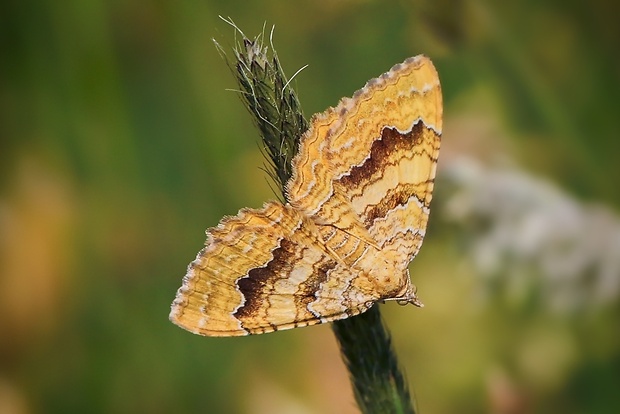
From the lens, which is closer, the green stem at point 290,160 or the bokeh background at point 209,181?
the green stem at point 290,160

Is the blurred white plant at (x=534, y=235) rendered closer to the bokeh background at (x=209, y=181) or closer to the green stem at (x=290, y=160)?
the bokeh background at (x=209, y=181)

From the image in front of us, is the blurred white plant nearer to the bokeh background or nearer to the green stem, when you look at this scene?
the bokeh background

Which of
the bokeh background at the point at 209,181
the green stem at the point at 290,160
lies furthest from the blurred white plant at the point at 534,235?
the green stem at the point at 290,160

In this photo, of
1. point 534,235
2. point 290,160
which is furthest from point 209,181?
point 290,160

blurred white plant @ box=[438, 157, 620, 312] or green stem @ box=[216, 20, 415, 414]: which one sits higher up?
blurred white plant @ box=[438, 157, 620, 312]

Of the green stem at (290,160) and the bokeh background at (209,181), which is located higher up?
the bokeh background at (209,181)

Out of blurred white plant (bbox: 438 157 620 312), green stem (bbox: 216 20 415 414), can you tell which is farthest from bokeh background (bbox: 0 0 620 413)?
green stem (bbox: 216 20 415 414)

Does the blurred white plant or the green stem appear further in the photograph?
the blurred white plant
